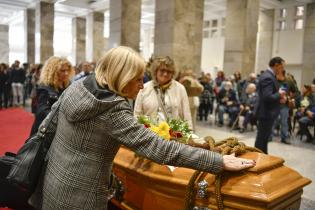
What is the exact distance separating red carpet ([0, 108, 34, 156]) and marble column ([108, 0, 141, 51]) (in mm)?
3340

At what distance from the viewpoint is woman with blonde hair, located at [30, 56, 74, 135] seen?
2716 millimetres

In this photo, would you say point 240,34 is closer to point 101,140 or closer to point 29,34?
point 101,140

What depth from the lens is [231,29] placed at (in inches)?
442

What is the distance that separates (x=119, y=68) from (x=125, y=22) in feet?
26.0

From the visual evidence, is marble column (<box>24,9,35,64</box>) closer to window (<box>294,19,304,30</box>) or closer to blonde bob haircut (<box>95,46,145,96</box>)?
window (<box>294,19,304,30</box>)

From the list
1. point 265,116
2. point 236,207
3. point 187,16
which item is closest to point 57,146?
point 236,207

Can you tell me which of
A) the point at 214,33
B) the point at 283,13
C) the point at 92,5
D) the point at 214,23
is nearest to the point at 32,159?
the point at 92,5

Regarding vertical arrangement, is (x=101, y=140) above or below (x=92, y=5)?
below

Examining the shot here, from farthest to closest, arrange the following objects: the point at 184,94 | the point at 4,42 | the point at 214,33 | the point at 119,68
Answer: the point at 4,42
the point at 214,33
the point at 184,94
the point at 119,68

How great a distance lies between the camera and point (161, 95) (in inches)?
131

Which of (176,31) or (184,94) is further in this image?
(176,31)

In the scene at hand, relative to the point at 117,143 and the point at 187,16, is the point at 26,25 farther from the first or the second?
the point at 117,143

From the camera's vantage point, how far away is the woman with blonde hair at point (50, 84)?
8.91ft

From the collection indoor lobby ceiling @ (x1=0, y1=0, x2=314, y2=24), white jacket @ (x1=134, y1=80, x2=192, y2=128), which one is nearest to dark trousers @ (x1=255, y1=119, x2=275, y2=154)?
white jacket @ (x1=134, y1=80, x2=192, y2=128)
